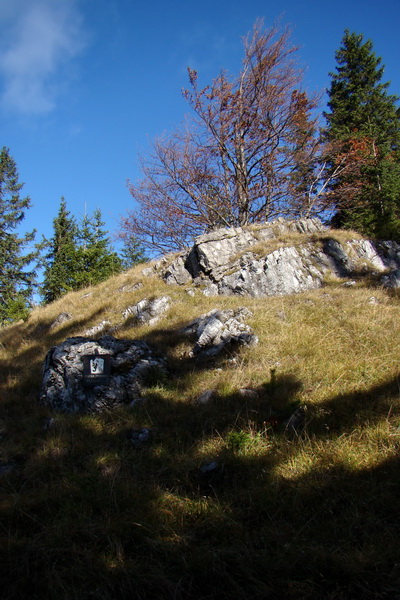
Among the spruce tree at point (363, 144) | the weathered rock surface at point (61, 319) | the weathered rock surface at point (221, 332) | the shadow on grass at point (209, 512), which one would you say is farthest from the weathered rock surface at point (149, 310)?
the spruce tree at point (363, 144)

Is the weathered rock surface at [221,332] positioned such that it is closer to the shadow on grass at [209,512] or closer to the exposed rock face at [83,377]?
the exposed rock face at [83,377]

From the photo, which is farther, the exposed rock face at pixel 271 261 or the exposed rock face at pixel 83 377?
the exposed rock face at pixel 271 261

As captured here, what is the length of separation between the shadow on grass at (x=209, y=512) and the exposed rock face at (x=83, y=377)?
75cm

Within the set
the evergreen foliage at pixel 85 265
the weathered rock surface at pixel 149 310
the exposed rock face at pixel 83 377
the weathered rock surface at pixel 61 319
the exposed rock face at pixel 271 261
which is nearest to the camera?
the exposed rock face at pixel 83 377

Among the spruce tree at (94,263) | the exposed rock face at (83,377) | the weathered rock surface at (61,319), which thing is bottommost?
the exposed rock face at (83,377)

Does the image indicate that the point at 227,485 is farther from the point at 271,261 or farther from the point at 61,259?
the point at 61,259

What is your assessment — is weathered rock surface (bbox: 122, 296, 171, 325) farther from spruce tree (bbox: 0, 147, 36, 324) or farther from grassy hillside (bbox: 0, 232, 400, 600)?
spruce tree (bbox: 0, 147, 36, 324)

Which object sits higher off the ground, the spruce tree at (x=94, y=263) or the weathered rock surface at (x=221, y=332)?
the spruce tree at (x=94, y=263)

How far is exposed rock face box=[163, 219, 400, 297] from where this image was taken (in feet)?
30.4

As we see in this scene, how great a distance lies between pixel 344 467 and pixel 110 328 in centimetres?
649

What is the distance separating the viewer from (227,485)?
2.73 metres

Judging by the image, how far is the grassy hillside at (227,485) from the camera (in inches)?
75.4

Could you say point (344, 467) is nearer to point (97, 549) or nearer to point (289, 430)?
point (289, 430)

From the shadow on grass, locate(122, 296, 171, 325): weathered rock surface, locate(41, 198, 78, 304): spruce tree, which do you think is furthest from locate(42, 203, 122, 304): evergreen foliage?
the shadow on grass
